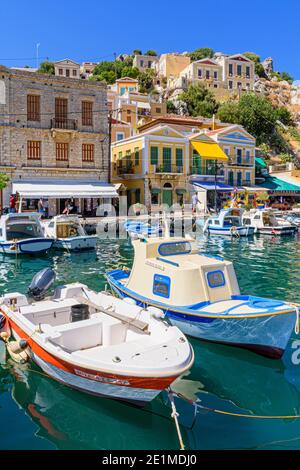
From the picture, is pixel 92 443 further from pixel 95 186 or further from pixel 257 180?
pixel 257 180

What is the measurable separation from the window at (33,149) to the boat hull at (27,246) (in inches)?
661

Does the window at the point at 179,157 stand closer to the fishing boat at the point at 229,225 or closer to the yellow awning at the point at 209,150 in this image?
the yellow awning at the point at 209,150

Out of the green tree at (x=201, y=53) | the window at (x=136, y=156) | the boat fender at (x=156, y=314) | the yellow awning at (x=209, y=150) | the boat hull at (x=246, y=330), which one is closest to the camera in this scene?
the boat fender at (x=156, y=314)

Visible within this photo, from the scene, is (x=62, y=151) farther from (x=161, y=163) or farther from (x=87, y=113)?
(x=161, y=163)

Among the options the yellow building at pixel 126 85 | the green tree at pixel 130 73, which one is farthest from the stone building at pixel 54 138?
the green tree at pixel 130 73

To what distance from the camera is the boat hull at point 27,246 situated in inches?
833

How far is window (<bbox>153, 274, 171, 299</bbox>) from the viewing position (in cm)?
1008

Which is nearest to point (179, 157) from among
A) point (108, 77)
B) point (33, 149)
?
point (33, 149)

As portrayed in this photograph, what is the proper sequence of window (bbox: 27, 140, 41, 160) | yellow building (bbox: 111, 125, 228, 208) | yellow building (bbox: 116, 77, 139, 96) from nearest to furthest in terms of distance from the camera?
window (bbox: 27, 140, 41, 160) < yellow building (bbox: 111, 125, 228, 208) < yellow building (bbox: 116, 77, 139, 96)

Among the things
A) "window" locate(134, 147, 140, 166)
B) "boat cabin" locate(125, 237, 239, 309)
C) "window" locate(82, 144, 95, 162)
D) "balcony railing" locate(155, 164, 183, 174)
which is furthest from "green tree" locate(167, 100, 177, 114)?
"boat cabin" locate(125, 237, 239, 309)

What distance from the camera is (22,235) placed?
912 inches

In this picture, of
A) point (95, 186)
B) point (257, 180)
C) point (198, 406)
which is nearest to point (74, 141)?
point (95, 186)

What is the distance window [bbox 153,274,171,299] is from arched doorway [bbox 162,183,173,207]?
34.3 meters

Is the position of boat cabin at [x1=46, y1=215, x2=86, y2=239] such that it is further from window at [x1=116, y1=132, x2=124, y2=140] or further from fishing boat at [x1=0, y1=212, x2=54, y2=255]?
window at [x1=116, y1=132, x2=124, y2=140]
